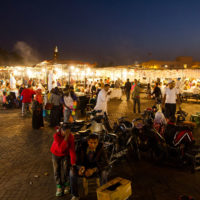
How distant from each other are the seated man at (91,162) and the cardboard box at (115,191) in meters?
0.38

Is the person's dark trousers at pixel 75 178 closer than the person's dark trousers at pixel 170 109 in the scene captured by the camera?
Yes

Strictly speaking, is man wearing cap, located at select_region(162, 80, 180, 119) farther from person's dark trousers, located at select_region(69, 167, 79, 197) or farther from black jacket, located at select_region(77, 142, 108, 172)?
person's dark trousers, located at select_region(69, 167, 79, 197)

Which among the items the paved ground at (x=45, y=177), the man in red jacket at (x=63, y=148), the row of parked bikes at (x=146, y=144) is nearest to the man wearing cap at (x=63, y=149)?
the man in red jacket at (x=63, y=148)

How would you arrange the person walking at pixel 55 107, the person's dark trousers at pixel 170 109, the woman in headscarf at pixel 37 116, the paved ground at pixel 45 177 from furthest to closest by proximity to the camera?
the person walking at pixel 55 107 → the woman in headscarf at pixel 37 116 → the person's dark trousers at pixel 170 109 → the paved ground at pixel 45 177

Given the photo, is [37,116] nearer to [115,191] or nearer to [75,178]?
[75,178]

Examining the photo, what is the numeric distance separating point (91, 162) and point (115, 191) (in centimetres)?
78

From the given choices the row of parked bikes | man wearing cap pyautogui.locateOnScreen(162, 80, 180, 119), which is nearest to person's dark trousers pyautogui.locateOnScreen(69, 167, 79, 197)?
Answer: the row of parked bikes

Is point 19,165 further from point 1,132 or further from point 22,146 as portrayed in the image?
point 1,132

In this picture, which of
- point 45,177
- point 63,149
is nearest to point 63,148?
point 63,149

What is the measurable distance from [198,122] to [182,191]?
5.70 m

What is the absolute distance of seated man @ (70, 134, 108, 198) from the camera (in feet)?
11.4

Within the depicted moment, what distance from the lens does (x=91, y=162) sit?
362 cm

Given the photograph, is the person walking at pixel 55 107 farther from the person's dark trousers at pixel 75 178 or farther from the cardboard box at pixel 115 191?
the cardboard box at pixel 115 191

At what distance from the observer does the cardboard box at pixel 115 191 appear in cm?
293
